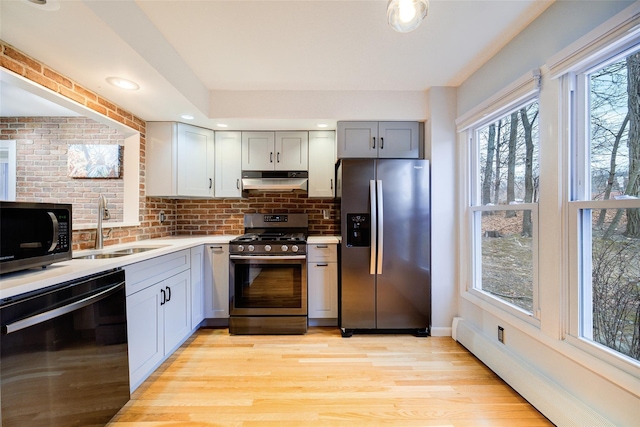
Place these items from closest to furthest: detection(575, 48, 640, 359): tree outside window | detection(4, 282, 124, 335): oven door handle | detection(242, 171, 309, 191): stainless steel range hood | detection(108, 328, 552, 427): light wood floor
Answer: detection(4, 282, 124, 335): oven door handle < detection(575, 48, 640, 359): tree outside window < detection(108, 328, 552, 427): light wood floor < detection(242, 171, 309, 191): stainless steel range hood

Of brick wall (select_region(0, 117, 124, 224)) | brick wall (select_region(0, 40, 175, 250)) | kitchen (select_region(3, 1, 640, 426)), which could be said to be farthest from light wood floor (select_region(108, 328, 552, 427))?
brick wall (select_region(0, 117, 124, 224))

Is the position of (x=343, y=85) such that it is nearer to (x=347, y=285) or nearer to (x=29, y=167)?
(x=347, y=285)

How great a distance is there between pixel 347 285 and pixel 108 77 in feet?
8.38

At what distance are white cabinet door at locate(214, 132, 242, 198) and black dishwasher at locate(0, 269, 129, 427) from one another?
1.70 metres

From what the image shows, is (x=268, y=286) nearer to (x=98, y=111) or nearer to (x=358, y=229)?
(x=358, y=229)

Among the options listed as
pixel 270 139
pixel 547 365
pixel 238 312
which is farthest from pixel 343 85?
pixel 547 365

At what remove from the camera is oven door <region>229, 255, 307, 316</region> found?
262 centimetres

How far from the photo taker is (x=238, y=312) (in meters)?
2.61

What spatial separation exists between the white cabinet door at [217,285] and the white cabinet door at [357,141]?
1636 millimetres

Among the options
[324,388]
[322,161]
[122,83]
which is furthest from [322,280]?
[122,83]

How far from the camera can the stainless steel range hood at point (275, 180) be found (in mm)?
2998

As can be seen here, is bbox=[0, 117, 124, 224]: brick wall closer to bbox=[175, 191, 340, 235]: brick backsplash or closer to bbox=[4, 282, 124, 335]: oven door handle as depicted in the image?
bbox=[175, 191, 340, 235]: brick backsplash

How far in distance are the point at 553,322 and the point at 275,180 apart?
261cm

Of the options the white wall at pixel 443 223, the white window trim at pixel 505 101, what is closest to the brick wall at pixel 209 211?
the white wall at pixel 443 223
